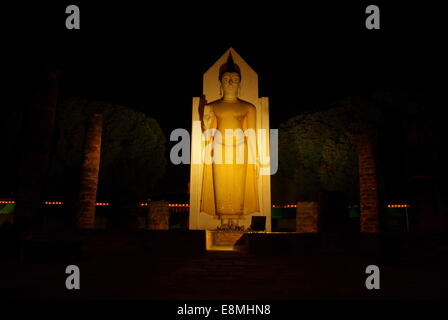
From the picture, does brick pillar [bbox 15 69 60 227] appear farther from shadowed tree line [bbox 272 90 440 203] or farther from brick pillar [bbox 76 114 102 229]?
shadowed tree line [bbox 272 90 440 203]

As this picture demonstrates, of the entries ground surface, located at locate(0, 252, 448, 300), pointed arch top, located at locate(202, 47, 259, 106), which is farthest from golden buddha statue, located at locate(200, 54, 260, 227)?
ground surface, located at locate(0, 252, 448, 300)

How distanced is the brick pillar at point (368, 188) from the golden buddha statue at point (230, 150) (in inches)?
165

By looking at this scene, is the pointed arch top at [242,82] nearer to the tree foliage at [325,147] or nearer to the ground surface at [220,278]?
the tree foliage at [325,147]

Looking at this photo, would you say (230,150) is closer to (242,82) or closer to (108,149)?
(242,82)

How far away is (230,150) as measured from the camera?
34.8 ft

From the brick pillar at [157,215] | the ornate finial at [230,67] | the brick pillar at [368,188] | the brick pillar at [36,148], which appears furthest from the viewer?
the brick pillar at [157,215]

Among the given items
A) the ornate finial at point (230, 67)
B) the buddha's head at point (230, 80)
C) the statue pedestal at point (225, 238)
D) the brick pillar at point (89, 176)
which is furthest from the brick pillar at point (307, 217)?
the brick pillar at point (89, 176)

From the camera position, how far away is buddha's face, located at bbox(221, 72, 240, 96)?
10.6m

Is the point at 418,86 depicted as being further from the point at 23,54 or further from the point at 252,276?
the point at 23,54

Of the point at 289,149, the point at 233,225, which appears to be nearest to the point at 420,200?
the point at 233,225

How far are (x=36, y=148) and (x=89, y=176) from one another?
7.82ft

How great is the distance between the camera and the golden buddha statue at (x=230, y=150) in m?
10.5

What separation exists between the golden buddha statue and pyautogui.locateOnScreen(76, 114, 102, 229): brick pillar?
4668mm

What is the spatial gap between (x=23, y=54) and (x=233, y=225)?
8542mm
